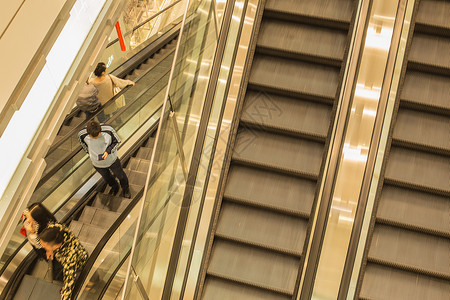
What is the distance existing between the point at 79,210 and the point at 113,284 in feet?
6.23

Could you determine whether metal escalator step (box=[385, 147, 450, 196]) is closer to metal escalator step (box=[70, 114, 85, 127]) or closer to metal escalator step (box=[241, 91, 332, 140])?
metal escalator step (box=[241, 91, 332, 140])

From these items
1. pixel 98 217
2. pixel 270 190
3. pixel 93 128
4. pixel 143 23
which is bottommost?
pixel 98 217

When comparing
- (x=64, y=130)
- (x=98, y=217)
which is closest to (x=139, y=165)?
(x=98, y=217)

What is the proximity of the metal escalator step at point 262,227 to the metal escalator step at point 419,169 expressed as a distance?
1.14 metres

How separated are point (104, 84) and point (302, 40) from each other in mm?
3006

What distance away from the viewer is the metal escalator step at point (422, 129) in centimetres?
493

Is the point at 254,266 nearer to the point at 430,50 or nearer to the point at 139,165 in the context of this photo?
the point at 139,165

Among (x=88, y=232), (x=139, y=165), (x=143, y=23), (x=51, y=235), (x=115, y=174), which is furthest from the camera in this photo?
(x=143, y=23)

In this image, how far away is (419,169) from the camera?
4957 mm

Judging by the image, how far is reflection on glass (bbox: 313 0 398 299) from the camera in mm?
4562

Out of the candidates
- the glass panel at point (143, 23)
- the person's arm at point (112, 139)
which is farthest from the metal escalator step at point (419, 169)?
the glass panel at point (143, 23)

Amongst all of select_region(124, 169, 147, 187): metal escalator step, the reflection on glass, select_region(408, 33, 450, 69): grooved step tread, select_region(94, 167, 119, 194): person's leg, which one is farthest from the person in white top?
select_region(408, 33, 450, 69): grooved step tread

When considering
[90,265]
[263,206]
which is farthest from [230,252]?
[90,265]

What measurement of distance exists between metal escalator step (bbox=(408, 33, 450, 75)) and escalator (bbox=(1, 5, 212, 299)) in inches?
95.0
